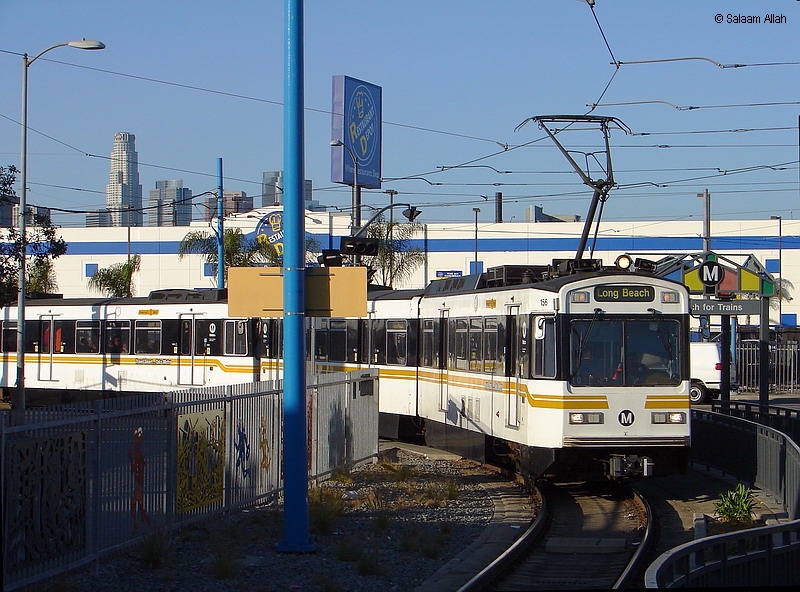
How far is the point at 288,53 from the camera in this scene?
12.1 metres

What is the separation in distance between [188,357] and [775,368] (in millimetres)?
28395

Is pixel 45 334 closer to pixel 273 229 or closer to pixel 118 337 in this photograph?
pixel 118 337

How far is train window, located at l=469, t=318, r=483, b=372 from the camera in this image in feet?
61.9

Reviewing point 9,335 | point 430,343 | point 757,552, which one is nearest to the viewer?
point 757,552

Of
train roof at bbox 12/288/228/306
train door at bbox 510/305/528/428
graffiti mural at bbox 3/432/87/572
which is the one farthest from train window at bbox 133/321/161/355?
graffiti mural at bbox 3/432/87/572

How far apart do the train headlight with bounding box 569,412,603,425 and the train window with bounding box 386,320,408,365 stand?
27.9 feet

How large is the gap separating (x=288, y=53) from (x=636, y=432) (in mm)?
7371

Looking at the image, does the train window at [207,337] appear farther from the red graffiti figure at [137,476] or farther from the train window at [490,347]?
the red graffiti figure at [137,476]

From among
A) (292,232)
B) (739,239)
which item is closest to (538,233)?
(739,239)

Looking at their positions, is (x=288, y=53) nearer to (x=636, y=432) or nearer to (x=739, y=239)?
(x=636, y=432)

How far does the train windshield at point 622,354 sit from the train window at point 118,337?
18.2m

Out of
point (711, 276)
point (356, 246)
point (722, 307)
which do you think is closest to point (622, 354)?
point (722, 307)

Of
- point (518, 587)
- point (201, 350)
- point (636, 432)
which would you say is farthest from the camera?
point (201, 350)

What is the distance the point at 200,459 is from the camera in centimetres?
1327
